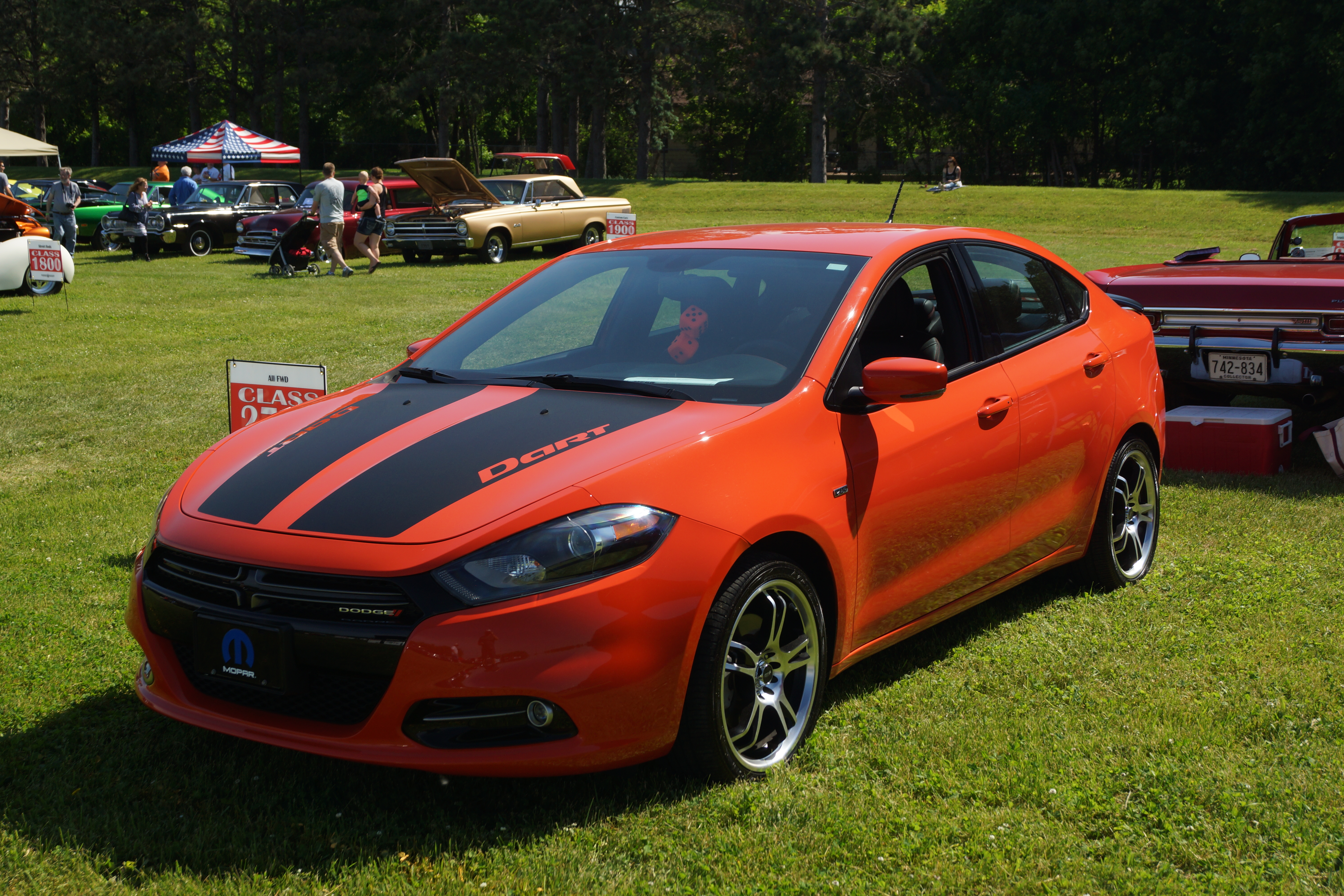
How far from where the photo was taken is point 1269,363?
774 centimetres

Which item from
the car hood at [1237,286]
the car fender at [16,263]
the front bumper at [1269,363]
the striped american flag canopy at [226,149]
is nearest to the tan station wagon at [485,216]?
the car fender at [16,263]

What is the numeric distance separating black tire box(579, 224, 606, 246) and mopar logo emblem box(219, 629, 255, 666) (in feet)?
71.9

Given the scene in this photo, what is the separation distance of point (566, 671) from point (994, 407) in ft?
6.96

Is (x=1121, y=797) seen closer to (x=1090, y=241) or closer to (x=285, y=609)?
(x=285, y=609)

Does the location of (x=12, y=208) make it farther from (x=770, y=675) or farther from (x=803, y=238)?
(x=770, y=675)

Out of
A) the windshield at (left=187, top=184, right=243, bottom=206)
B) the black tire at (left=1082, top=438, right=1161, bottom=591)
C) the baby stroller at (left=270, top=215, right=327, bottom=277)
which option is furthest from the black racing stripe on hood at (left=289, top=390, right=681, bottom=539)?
the windshield at (left=187, top=184, right=243, bottom=206)

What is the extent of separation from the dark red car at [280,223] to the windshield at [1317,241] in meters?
16.2

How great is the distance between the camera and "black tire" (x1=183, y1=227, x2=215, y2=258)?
25.0m

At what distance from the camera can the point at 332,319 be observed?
50.1 feet

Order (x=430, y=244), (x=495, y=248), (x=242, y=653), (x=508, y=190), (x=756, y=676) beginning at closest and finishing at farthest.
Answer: (x=242, y=653)
(x=756, y=676)
(x=430, y=244)
(x=495, y=248)
(x=508, y=190)

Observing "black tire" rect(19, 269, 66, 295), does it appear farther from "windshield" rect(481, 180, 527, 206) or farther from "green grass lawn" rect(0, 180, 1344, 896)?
"green grass lawn" rect(0, 180, 1344, 896)

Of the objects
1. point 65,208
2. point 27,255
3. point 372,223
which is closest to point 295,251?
point 372,223

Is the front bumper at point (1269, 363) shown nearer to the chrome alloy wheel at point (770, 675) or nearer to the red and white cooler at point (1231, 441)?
the red and white cooler at point (1231, 441)

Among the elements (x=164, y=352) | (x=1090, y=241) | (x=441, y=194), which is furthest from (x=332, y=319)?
(x=1090, y=241)
